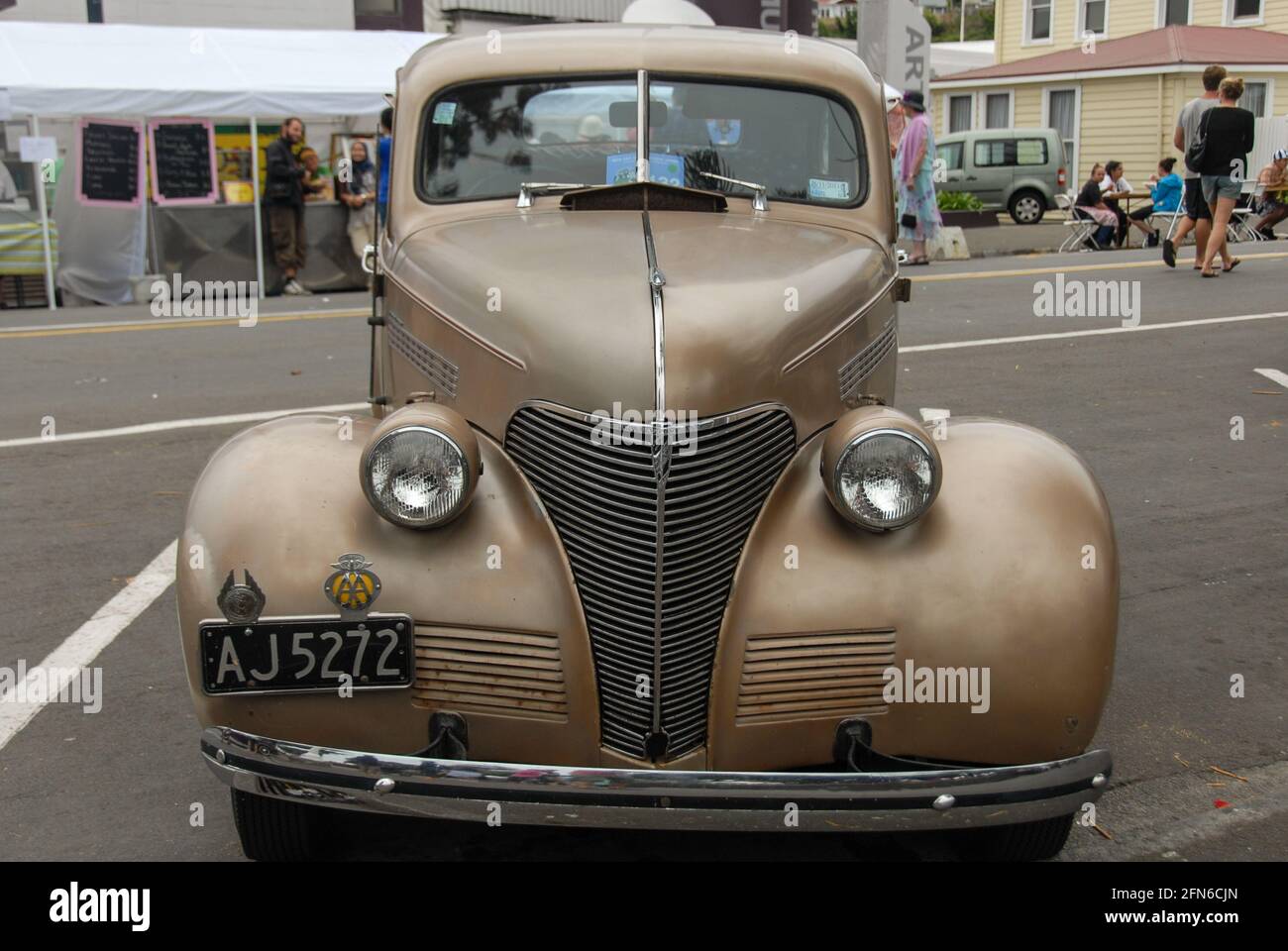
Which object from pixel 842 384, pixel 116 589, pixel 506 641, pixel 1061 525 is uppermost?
pixel 842 384

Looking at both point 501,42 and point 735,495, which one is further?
point 501,42

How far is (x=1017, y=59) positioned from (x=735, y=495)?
130ft

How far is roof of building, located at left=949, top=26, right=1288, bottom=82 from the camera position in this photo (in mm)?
34094

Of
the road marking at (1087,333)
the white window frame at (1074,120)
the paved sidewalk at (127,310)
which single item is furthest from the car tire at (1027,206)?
the road marking at (1087,333)

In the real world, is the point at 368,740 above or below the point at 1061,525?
below

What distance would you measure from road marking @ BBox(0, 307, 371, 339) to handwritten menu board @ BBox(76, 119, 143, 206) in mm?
2671

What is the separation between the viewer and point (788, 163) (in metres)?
4.74

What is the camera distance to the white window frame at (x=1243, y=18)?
3647 cm

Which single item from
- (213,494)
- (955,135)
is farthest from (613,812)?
(955,135)

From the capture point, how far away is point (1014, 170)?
31.6 meters

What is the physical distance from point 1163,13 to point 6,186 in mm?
31730

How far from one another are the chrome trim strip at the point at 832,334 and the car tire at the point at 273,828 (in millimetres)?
1634
